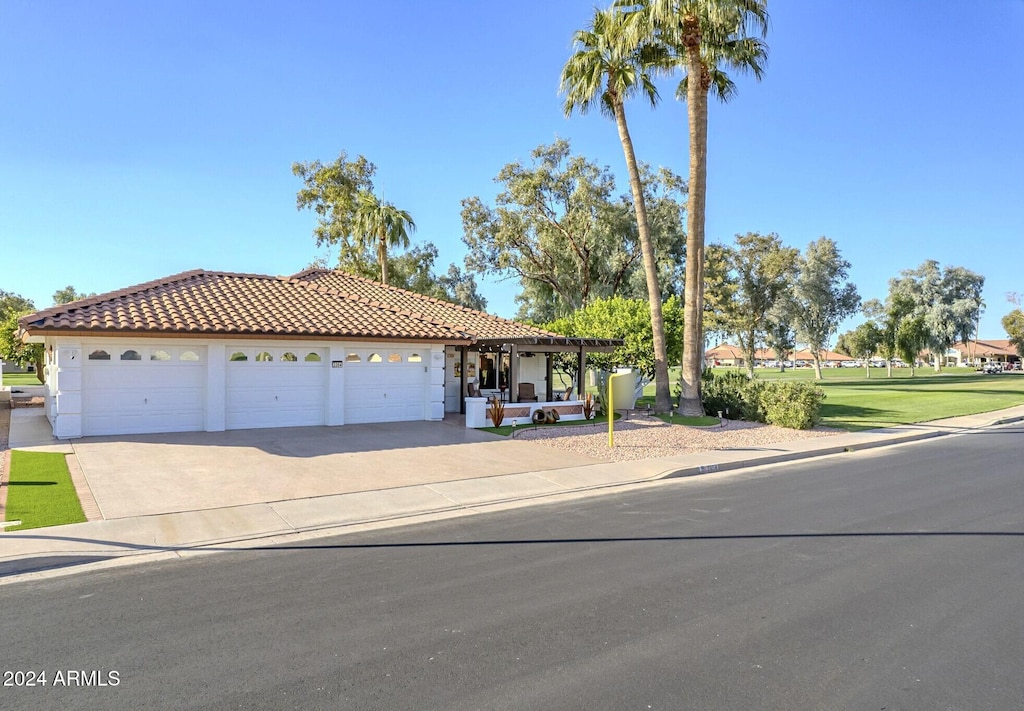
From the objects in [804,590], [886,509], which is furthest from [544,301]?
[804,590]

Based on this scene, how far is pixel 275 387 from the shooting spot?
704 inches

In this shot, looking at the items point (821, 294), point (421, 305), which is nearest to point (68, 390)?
point (421, 305)

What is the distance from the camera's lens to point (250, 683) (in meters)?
4.30

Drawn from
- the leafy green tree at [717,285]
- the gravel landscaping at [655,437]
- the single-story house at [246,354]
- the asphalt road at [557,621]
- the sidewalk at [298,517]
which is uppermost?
the leafy green tree at [717,285]

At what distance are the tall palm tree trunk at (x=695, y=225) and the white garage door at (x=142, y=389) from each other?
1501cm

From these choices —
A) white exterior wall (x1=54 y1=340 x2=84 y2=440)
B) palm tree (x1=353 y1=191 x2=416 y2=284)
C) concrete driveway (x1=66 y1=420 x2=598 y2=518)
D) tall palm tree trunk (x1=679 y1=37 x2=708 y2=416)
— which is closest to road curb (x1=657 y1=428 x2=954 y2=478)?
concrete driveway (x1=66 y1=420 x2=598 y2=518)

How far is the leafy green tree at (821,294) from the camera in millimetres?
50000

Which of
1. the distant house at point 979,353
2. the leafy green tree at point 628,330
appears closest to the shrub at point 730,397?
the leafy green tree at point 628,330

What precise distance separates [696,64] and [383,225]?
1957cm

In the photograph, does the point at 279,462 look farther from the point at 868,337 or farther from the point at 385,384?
the point at 868,337

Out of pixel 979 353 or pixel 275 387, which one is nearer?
pixel 275 387

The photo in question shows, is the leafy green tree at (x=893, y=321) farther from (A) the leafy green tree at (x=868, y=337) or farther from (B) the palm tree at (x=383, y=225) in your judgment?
(B) the palm tree at (x=383, y=225)

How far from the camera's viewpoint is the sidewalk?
282 inches

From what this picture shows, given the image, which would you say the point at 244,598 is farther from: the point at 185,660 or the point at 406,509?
the point at 406,509
